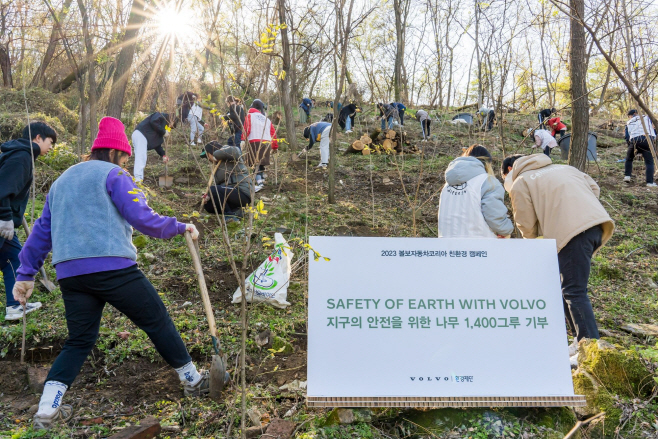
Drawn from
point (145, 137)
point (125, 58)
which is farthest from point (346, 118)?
point (145, 137)

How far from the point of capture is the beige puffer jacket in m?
3.19

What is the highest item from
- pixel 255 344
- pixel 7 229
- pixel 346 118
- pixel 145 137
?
pixel 346 118

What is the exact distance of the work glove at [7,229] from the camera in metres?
3.70

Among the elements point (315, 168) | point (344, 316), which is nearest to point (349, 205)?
point (315, 168)

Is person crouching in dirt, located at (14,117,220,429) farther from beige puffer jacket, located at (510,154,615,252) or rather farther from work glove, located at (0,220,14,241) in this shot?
beige puffer jacket, located at (510,154,615,252)

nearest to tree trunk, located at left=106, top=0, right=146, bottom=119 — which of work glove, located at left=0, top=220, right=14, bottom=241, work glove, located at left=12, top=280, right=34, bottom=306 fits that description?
work glove, located at left=0, top=220, right=14, bottom=241

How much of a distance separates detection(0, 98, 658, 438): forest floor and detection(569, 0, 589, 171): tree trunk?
1481 millimetres

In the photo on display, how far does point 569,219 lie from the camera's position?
10.5ft

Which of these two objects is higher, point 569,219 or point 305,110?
point 305,110

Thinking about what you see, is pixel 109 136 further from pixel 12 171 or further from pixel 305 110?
pixel 305 110

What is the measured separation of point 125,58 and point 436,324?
25.8 feet

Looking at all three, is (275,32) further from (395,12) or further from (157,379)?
(395,12)

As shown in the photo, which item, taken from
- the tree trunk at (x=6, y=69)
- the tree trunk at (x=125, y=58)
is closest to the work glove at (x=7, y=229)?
the tree trunk at (x=125, y=58)

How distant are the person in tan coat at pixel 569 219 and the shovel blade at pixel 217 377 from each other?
7.38 feet
